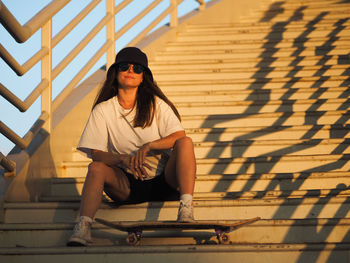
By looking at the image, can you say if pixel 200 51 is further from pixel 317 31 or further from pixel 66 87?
pixel 66 87

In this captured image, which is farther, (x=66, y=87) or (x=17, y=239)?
(x=66, y=87)

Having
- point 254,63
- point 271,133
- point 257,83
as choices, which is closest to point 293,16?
point 254,63

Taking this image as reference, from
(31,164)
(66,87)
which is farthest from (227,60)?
(31,164)

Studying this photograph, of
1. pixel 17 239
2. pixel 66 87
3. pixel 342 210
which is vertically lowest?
pixel 17 239

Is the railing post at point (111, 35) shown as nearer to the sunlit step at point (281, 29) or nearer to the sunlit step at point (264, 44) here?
the sunlit step at point (264, 44)

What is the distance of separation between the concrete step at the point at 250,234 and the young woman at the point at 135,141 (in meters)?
0.22

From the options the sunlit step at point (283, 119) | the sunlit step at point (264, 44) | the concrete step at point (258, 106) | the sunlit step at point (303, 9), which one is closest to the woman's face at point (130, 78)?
the sunlit step at point (283, 119)

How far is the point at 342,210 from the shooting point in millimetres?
3111

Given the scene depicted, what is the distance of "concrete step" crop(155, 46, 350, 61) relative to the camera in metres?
6.10

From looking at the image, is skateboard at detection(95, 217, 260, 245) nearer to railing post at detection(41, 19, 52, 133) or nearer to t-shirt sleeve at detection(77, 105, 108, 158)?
t-shirt sleeve at detection(77, 105, 108, 158)

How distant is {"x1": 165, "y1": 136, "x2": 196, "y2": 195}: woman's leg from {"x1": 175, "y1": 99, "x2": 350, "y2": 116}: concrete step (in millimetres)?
1793

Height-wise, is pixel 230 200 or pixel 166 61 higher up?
pixel 166 61

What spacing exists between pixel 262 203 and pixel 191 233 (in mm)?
423

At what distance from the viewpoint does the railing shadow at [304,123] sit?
10.3ft
